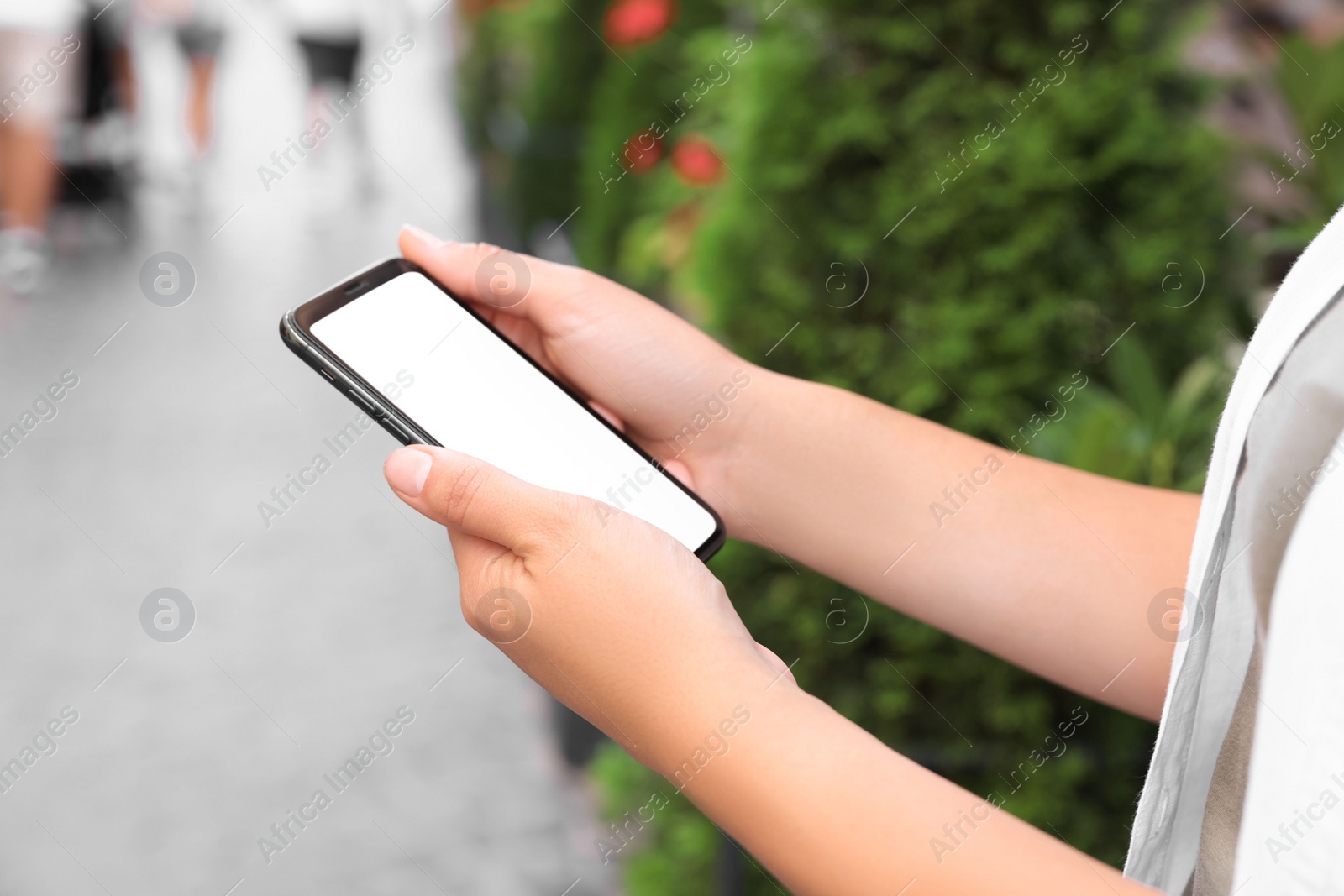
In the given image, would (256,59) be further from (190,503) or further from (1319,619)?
(1319,619)

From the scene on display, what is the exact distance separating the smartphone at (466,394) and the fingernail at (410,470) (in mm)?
144

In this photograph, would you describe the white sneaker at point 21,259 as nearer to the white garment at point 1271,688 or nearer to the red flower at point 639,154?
the red flower at point 639,154

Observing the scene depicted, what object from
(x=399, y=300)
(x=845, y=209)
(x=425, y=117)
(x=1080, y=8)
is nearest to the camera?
(x=399, y=300)

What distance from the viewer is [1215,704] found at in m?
0.85

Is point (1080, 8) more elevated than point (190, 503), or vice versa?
point (1080, 8)

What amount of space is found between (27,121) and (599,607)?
5.59 m

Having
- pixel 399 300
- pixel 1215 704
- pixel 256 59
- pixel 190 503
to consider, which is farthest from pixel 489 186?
pixel 256 59

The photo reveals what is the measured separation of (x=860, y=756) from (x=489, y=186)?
5.13 m

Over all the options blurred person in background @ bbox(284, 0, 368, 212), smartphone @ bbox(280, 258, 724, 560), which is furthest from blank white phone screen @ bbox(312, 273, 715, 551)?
blurred person in background @ bbox(284, 0, 368, 212)

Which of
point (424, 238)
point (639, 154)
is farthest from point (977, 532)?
point (639, 154)

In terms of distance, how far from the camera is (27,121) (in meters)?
5.13

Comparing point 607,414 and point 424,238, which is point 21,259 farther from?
point 607,414

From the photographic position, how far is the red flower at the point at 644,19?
3.38 meters

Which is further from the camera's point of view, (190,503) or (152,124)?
(152,124)
